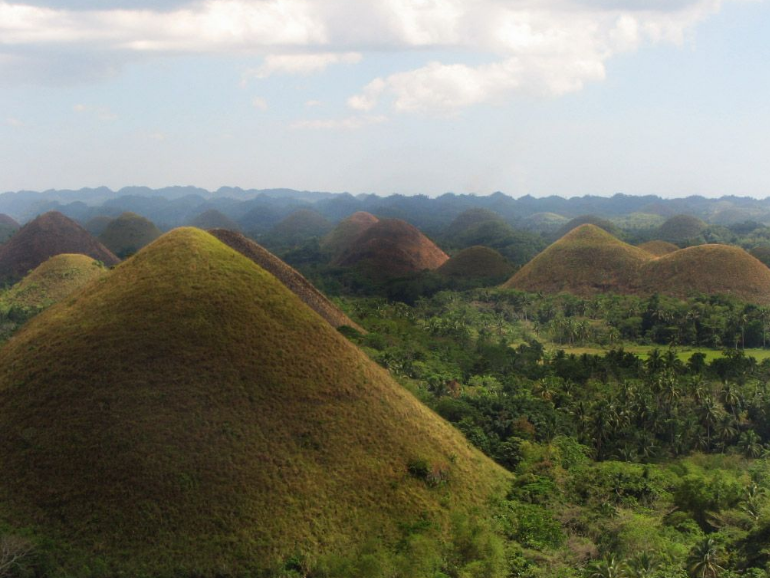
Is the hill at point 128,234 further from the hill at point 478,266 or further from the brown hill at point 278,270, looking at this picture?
the brown hill at point 278,270

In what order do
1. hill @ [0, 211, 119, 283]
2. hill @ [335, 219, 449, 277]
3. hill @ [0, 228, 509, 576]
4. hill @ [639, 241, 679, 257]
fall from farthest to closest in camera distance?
hill @ [335, 219, 449, 277] → hill @ [639, 241, 679, 257] → hill @ [0, 211, 119, 283] → hill @ [0, 228, 509, 576]

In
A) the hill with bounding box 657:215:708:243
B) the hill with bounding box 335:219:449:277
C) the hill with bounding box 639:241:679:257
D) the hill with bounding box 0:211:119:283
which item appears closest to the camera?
the hill with bounding box 0:211:119:283

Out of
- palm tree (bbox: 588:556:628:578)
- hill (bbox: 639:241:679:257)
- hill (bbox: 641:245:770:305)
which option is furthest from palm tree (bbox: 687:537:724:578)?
hill (bbox: 639:241:679:257)

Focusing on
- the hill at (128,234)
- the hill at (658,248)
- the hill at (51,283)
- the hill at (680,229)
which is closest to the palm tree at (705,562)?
the hill at (51,283)

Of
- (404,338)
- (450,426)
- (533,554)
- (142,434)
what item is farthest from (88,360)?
(404,338)

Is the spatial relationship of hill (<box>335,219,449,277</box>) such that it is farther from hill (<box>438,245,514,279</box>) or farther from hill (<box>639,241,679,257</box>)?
hill (<box>639,241,679,257</box>)

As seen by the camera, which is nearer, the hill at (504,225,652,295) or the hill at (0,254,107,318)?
the hill at (0,254,107,318)

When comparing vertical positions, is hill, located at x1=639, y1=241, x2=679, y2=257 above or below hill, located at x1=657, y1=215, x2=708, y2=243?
below

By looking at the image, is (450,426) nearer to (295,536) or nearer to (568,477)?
(568,477)
